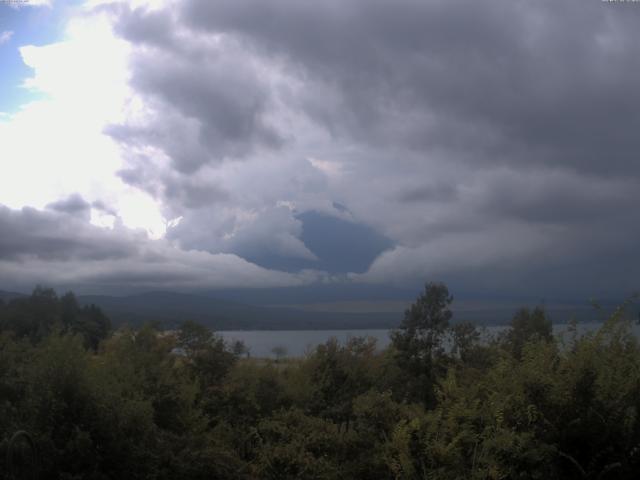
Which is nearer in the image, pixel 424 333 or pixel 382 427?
pixel 382 427

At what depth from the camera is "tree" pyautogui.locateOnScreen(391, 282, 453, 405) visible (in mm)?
21000

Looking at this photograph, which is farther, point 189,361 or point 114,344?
point 189,361

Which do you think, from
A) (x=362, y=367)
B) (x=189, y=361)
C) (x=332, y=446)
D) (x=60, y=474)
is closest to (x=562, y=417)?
(x=332, y=446)

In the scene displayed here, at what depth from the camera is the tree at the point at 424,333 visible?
21.0 m

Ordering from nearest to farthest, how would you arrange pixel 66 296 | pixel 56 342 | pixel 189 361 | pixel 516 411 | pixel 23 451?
pixel 23 451 < pixel 516 411 < pixel 56 342 < pixel 189 361 < pixel 66 296

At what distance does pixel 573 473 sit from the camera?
26.0 ft

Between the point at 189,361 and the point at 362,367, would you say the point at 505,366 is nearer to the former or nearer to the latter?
the point at 362,367

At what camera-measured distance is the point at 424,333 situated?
21.4 metres


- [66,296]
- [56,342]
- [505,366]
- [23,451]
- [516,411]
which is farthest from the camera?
[66,296]

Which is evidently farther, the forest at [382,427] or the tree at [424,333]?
the tree at [424,333]

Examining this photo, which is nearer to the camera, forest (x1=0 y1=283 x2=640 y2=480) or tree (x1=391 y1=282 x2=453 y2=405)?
forest (x1=0 y1=283 x2=640 y2=480)

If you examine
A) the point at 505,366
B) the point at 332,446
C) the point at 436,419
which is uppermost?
the point at 505,366

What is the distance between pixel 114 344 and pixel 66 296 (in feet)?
186

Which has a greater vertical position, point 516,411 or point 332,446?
point 516,411
